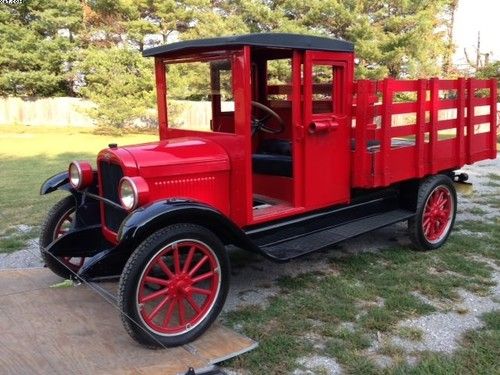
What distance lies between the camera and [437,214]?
5.26 m

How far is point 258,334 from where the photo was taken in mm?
3400

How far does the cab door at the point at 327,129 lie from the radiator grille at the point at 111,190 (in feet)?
4.80

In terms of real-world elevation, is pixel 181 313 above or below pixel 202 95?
below

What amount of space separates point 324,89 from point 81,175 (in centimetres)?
209

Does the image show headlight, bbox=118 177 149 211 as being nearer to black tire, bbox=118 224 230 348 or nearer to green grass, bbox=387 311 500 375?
black tire, bbox=118 224 230 348

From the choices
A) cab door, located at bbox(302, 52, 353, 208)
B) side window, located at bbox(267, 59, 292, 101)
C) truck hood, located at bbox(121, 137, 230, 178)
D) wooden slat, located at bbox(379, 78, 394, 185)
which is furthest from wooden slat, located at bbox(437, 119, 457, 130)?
truck hood, located at bbox(121, 137, 230, 178)

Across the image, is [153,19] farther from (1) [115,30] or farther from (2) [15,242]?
(2) [15,242]

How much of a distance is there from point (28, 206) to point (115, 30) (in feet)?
54.1

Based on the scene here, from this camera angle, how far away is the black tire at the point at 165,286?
3039 mm

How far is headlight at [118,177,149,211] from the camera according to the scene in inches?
125

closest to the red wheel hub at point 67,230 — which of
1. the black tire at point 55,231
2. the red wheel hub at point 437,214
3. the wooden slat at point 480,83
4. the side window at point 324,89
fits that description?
the black tire at point 55,231

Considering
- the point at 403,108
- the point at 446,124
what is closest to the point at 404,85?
the point at 403,108

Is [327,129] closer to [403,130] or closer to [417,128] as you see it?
[403,130]

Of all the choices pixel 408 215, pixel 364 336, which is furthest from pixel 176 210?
pixel 408 215
